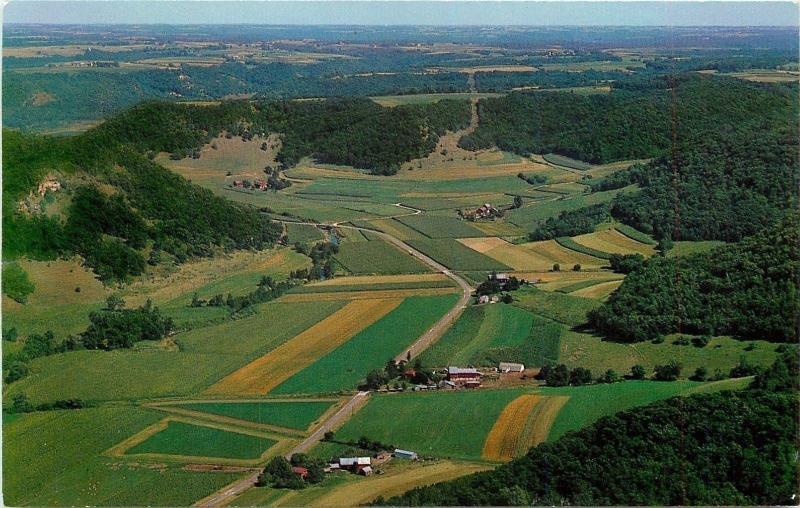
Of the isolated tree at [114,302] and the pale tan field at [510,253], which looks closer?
the isolated tree at [114,302]

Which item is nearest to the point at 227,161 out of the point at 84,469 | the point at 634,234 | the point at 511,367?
the point at 634,234

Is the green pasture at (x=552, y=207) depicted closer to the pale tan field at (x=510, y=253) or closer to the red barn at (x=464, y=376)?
the pale tan field at (x=510, y=253)

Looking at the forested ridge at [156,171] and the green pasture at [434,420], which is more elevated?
the forested ridge at [156,171]

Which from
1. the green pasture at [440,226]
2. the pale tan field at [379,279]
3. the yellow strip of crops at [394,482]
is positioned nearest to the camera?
the yellow strip of crops at [394,482]

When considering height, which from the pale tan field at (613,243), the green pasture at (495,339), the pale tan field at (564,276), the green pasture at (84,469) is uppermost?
the pale tan field at (613,243)

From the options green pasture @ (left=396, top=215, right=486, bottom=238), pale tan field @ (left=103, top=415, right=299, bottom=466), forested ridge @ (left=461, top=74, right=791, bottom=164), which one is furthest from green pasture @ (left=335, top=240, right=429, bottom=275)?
forested ridge @ (left=461, top=74, right=791, bottom=164)

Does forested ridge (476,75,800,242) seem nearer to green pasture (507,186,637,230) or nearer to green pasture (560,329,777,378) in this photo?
green pasture (507,186,637,230)

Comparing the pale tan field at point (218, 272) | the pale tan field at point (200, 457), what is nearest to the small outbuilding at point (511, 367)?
the pale tan field at point (200, 457)

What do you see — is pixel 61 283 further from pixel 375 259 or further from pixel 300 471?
pixel 300 471
